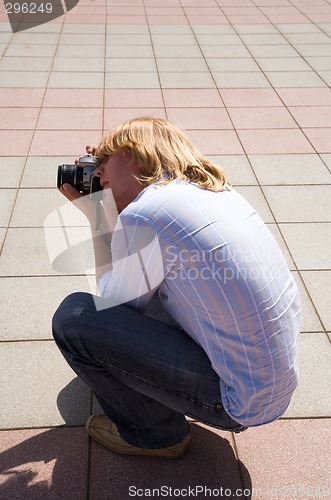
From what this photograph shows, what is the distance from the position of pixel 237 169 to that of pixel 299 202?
1.92 feet

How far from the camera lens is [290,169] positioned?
4164 millimetres

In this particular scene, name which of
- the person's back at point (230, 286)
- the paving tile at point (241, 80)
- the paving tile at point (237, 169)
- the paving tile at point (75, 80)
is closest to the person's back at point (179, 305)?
the person's back at point (230, 286)

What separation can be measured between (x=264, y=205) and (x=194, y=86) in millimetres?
2273

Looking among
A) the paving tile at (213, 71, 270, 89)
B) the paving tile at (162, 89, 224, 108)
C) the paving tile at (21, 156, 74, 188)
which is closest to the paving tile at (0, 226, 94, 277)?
the paving tile at (21, 156, 74, 188)

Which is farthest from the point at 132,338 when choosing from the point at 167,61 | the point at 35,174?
the point at 167,61

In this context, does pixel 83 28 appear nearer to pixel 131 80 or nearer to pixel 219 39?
pixel 219 39

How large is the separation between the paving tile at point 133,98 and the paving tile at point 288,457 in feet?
11.4

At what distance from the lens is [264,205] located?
372cm

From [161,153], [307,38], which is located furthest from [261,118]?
[161,153]

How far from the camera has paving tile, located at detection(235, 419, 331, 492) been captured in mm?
2055

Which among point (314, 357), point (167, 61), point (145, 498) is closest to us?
point (145, 498)

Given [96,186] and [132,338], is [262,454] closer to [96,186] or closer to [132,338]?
[132,338]

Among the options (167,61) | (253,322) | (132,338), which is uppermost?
(253,322)

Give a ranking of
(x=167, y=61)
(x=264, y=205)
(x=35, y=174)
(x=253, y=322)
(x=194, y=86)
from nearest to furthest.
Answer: (x=253, y=322) → (x=264, y=205) → (x=35, y=174) → (x=194, y=86) → (x=167, y=61)
